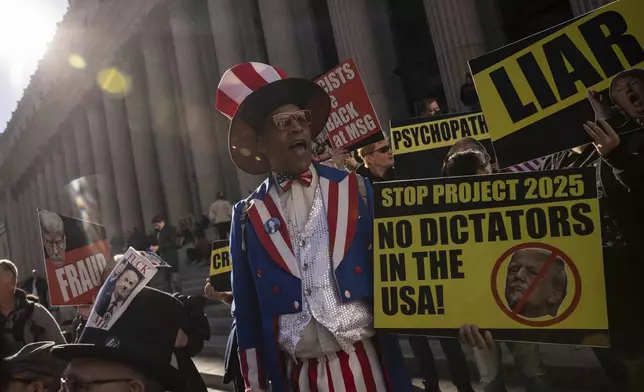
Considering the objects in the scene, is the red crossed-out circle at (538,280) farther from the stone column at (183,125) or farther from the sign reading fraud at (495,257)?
the stone column at (183,125)

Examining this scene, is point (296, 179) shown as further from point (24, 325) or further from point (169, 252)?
point (169, 252)

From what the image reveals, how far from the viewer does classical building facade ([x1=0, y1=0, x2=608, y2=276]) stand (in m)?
13.2

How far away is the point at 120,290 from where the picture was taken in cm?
231

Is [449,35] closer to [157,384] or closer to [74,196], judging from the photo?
[157,384]

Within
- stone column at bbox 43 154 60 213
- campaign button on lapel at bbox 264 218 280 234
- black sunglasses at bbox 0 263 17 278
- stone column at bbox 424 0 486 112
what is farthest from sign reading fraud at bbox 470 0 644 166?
stone column at bbox 43 154 60 213

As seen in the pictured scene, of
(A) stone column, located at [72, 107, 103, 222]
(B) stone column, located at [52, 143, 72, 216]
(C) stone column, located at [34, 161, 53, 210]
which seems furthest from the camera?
(C) stone column, located at [34, 161, 53, 210]

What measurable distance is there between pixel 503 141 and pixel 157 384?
1980 millimetres

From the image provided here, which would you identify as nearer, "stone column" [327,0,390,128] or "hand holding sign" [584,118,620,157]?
"hand holding sign" [584,118,620,157]

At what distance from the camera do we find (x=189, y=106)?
22.0 meters

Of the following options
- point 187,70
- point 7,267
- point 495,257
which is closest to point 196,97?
point 187,70

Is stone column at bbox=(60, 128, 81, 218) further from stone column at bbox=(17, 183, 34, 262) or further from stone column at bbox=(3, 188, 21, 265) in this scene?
stone column at bbox=(3, 188, 21, 265)

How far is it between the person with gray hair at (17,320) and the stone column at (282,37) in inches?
519

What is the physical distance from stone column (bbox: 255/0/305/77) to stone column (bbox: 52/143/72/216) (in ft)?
88.6

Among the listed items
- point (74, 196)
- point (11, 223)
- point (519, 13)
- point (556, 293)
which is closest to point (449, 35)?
point (519, 13)
